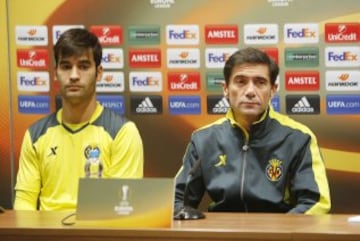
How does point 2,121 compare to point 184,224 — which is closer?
point 184,224

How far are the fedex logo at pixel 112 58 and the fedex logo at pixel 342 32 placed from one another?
107 centimetres

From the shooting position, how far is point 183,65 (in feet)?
10.7

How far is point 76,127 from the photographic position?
262cm

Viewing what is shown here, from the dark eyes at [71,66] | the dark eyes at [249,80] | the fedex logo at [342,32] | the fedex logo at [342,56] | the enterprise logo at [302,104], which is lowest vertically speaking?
the enterprise logo at [302,104]

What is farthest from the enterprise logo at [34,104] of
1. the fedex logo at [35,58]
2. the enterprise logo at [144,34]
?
the enterprise logo at [144,34]

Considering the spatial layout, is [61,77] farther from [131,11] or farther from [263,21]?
[263,21]

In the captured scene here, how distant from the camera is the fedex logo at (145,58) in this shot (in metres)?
3.28

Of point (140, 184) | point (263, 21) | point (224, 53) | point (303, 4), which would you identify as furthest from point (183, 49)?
point (140, 184)

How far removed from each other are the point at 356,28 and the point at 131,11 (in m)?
1.16

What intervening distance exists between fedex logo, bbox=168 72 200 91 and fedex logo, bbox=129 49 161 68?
0.33ft

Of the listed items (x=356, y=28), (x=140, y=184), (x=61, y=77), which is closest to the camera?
(x=140, y=184)

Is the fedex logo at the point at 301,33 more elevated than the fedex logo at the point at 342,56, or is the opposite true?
the fedex logo at the point at 301,33

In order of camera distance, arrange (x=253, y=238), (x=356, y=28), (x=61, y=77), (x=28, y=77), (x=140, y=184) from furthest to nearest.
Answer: (x=28, y=77) < (x=356, y=28) < (x=61, y=77) < (x=140, y=184) < (x=253, y=238)

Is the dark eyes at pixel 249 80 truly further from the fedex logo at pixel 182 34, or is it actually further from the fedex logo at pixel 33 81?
the fedex logo at pixel 33 81
